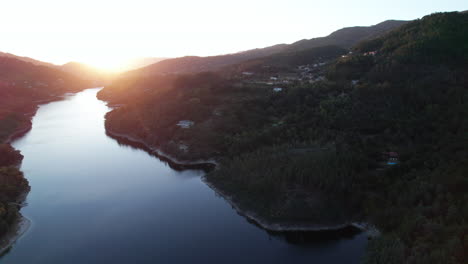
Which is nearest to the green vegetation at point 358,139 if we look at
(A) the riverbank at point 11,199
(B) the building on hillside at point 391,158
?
(B) the building on hillside at point 391,158

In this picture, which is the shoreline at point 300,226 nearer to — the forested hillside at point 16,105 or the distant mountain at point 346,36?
the forested hillside at point 16,105

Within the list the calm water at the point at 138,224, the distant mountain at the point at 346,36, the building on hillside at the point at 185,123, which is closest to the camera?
the calm water at the point at 138,224

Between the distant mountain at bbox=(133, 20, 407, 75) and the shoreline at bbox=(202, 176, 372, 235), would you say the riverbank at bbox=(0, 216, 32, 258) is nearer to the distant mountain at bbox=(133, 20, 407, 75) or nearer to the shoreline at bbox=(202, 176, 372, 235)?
the shoreline at bbox=(202, 176, 372, 235)

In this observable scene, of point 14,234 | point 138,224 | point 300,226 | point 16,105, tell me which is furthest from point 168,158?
point 16,105

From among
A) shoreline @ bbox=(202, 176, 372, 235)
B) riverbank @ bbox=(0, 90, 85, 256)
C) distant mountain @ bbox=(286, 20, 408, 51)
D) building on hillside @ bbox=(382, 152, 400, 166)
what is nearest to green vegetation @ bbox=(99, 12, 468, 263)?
shoreline @ bbox=(202, 176, 372, 235)

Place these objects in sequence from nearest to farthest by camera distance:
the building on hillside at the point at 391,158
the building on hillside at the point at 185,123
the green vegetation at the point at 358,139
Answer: the green vegetation at the point at 358,139 < the building on hillside at the point at 391,158 < the building on hillside at the point at 185,123

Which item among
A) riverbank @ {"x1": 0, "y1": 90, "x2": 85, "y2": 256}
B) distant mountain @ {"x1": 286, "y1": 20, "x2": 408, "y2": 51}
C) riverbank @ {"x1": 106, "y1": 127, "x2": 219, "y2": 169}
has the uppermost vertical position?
distant mountain @ {"x1": 286, "y1": 20, "x2": 408, "y2": 51}

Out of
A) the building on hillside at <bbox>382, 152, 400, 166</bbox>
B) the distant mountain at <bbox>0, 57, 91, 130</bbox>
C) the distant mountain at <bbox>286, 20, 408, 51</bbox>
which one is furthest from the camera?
the distant mountain at <bbox>286, 20, 408, 51</bbox>
